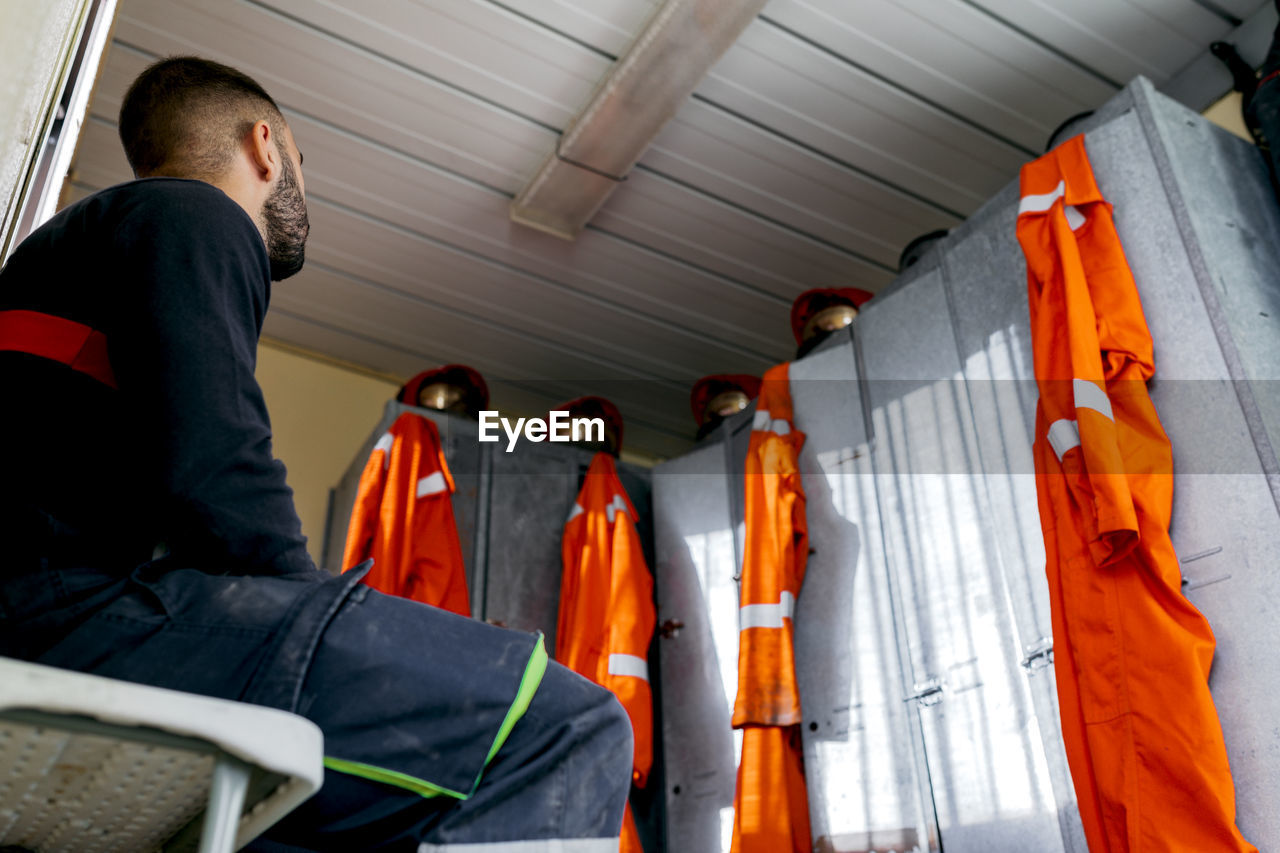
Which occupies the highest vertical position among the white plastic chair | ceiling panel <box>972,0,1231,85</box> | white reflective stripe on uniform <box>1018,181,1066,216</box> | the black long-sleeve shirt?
ceiling panel <box>972,0,1231,85</box>

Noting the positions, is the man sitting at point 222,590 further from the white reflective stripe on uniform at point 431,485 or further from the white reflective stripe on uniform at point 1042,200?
the white reflective stripe on uniform at point 431,485

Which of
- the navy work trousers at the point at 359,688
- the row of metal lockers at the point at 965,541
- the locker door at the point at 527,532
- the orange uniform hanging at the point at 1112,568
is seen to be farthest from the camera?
the locker door at the point at 527,532

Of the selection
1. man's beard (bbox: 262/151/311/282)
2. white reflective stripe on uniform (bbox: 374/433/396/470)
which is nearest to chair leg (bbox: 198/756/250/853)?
man's beard (bbox: 262/151/311/282)

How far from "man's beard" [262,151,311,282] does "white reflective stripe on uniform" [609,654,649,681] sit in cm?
217

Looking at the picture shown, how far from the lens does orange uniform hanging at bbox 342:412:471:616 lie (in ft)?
11.4

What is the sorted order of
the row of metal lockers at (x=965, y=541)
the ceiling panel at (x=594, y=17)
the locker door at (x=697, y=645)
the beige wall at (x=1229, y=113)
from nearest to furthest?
1. the row of metal lockers at (x=965, y=541)
2. the ceiling panel at (x=594, y=17)
3. the beige wall at (x=1229, y=113)
4. the locker door at (x=697, y=645)

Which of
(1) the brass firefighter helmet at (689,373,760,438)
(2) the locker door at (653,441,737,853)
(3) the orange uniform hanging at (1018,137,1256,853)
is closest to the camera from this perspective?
(3) the orange uniform hanging at (1018,137,1256,853)

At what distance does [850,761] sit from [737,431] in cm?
132

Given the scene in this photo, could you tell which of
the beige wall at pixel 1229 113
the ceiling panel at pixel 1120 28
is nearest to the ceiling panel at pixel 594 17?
the ceiling panel at pixel 1120 28

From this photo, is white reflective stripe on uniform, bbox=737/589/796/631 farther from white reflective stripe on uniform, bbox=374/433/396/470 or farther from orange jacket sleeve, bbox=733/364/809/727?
white reflective stripe on uniform, bbox=374/433/396/470

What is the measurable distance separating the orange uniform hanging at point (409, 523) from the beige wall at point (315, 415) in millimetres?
631

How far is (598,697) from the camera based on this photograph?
1101mm

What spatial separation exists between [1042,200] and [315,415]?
10.0 feet

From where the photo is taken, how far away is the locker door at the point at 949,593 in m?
2.58
